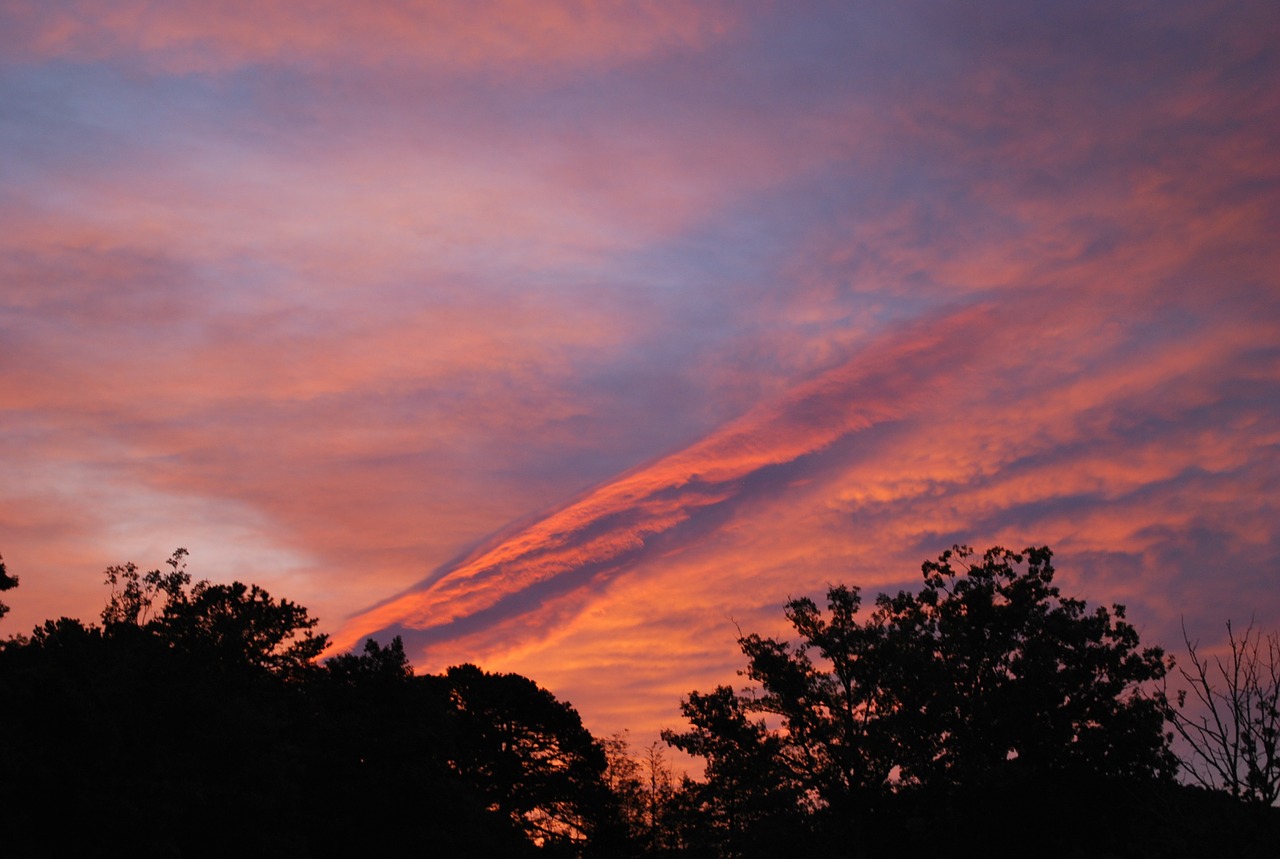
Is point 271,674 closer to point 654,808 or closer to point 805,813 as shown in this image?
point 805,813

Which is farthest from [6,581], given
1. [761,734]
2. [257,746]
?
[761,734]

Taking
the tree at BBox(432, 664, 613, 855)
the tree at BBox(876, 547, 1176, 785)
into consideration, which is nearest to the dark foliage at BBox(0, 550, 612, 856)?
the tree at BBox(432, 664, 613, 855)

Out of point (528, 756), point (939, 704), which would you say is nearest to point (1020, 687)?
point (939, 704)

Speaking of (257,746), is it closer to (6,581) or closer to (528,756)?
(6,581)

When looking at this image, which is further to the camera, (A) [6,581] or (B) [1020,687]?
(B) [1020,687]

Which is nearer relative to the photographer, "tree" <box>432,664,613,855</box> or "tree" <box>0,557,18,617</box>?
"tree" <box>0,557,18,617</box>

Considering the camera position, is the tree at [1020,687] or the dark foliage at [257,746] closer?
the dark foliage at [257,746]

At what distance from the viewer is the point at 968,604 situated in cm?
6338

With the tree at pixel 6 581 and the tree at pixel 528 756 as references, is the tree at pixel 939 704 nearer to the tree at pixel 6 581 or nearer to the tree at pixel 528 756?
the tree at pixel 528 756

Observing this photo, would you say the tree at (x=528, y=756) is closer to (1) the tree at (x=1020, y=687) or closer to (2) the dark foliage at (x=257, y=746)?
(2) the dark foliage at (x=257, y=746)

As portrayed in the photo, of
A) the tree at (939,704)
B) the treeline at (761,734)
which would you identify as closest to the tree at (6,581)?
the treeline at (761,734)

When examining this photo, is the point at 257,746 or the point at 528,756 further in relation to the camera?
the point at 528,756

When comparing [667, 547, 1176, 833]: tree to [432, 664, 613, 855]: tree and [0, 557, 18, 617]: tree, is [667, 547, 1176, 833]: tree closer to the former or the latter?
[432, 664, 613, 855]: tree

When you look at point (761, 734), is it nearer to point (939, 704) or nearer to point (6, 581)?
point (939, 704)
